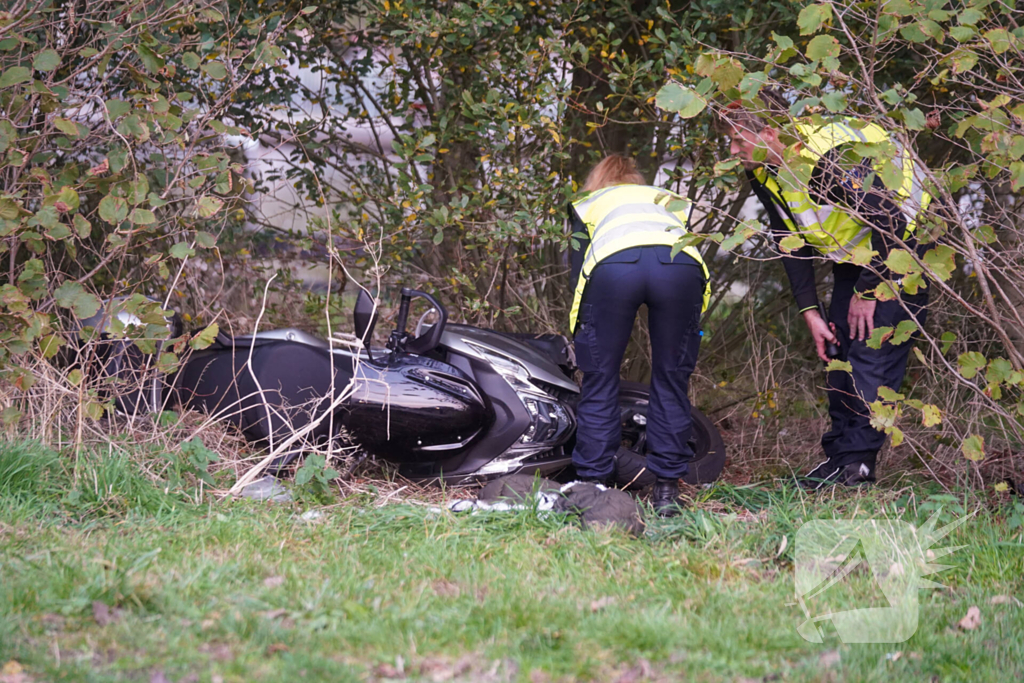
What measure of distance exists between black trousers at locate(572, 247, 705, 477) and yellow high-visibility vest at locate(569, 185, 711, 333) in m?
0.04

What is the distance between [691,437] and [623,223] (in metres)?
1.14

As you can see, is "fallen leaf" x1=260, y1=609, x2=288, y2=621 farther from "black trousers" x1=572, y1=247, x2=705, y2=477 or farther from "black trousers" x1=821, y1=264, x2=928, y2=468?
"black trousers" x1=821, y1=264, x2=928, y2=468

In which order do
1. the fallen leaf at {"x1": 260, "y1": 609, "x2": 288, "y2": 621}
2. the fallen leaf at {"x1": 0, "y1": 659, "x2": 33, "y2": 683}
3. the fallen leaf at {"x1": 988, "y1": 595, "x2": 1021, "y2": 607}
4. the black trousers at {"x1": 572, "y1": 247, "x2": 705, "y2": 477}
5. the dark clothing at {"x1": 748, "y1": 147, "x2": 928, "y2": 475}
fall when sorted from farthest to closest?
the black trousers at {"x1": 572, "y1": 247, "x2": 705, "y2": 477}, the dark clothing at {"x1": 748, "y1": 147, "x2": 928, "y2": 475}, the fallen leaf at {"x1": 988, "y1": 595, "x2": 1021, "y2": 607}, the fallen leaf at {"x1": 260, "y1": 609, "x2": 288, "y2": 621}, the fallen leaf at {"x1": 0, "y1": 659, "x2": 33, "y2": 683}

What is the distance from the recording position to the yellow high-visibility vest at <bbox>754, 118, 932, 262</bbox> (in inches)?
135

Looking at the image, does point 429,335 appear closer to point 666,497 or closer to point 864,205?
point 666,497

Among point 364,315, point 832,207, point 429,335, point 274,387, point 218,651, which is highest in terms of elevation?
point 832,207

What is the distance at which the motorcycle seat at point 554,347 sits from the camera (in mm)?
4289

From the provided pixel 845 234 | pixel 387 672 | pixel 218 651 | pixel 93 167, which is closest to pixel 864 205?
pixel 845 234

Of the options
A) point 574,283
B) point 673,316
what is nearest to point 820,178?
point 673,316

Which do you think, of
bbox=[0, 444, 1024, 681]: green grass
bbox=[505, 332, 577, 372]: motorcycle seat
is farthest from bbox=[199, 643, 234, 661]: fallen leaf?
bbox=[505, 332, 577, 372]: motorcycle seat

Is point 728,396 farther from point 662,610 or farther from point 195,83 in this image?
point 195,83

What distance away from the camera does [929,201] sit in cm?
363

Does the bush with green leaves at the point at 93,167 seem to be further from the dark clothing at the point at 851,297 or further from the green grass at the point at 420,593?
the dark clothing at the point at 851,297

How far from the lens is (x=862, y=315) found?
3.92 m
